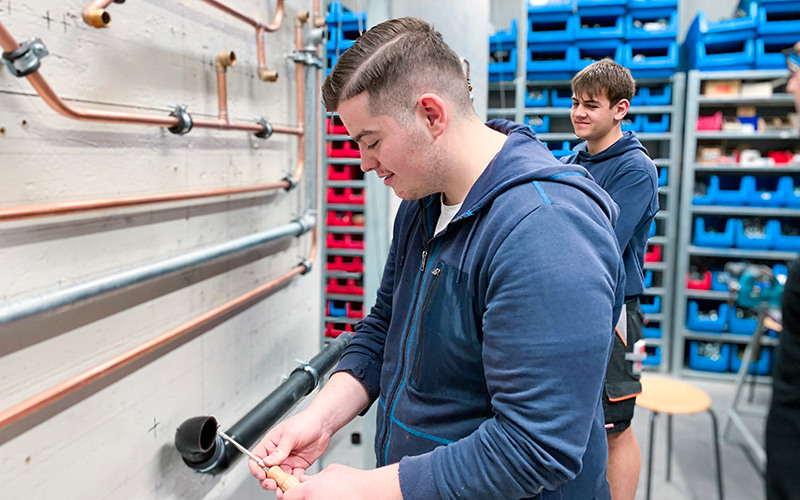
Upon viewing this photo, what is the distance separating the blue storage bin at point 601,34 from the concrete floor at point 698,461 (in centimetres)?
226

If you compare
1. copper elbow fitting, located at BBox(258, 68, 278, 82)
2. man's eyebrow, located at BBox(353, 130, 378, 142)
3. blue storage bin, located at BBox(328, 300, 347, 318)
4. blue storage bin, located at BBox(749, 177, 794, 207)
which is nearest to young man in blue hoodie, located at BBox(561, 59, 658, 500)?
man's eyebrow, located at BBox(353, 130, 378, 142)

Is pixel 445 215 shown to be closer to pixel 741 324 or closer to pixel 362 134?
pixel 362 134

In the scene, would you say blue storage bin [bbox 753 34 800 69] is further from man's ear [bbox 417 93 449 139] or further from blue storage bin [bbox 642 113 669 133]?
man's ear [bbox 417 93 449 139]

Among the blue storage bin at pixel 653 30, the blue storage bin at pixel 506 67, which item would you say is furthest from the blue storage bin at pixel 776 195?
the blue storage bin at pixel 506 67

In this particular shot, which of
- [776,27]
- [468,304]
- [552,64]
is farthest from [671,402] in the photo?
[776,27]

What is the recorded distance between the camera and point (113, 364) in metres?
1.05

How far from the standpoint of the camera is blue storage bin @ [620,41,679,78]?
3395 mm

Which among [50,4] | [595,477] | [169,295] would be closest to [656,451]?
[595,477]

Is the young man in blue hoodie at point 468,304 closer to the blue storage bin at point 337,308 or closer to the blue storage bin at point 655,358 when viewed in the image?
the blue storage bin at point 337,308

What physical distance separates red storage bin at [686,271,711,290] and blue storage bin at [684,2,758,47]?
1.50 metres

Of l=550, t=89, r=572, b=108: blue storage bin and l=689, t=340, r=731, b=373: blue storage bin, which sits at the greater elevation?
l=550, t=89, r=572, b=108: blue storage bin

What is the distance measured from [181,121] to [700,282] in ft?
11.4

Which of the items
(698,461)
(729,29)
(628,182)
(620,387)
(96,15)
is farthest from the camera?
(729,29)

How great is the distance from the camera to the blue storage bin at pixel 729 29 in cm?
332
